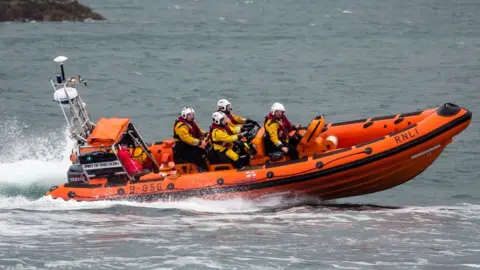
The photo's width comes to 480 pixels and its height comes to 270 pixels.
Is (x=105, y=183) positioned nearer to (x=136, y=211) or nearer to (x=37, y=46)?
(x=136, y=211)

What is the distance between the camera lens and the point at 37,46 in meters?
36.1

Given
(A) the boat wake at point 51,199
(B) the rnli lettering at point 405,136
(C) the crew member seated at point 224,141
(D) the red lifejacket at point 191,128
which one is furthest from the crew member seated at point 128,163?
(B) the rnli lettering at point 405,136

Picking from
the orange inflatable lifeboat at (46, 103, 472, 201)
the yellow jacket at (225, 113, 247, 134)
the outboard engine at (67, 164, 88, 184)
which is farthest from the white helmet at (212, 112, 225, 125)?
the outboard engine at (67, 164, 88, 184)

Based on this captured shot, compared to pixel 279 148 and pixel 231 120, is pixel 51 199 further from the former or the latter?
pixel 279 148

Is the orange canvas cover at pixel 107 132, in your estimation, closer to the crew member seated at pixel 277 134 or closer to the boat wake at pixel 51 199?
the boat wake at pixel 51 199

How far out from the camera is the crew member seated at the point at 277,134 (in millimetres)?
14367

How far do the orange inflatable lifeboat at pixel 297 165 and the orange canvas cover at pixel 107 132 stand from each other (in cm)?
2

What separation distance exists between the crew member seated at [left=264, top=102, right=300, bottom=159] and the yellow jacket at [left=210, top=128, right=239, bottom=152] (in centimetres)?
52

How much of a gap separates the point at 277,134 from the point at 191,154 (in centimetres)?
138

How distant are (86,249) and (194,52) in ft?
77.0

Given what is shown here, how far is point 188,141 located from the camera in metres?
14.6

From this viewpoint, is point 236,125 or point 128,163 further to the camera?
point 236,125

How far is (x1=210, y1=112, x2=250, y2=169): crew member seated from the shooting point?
14359mm

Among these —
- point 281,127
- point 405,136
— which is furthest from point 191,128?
point 405,136
